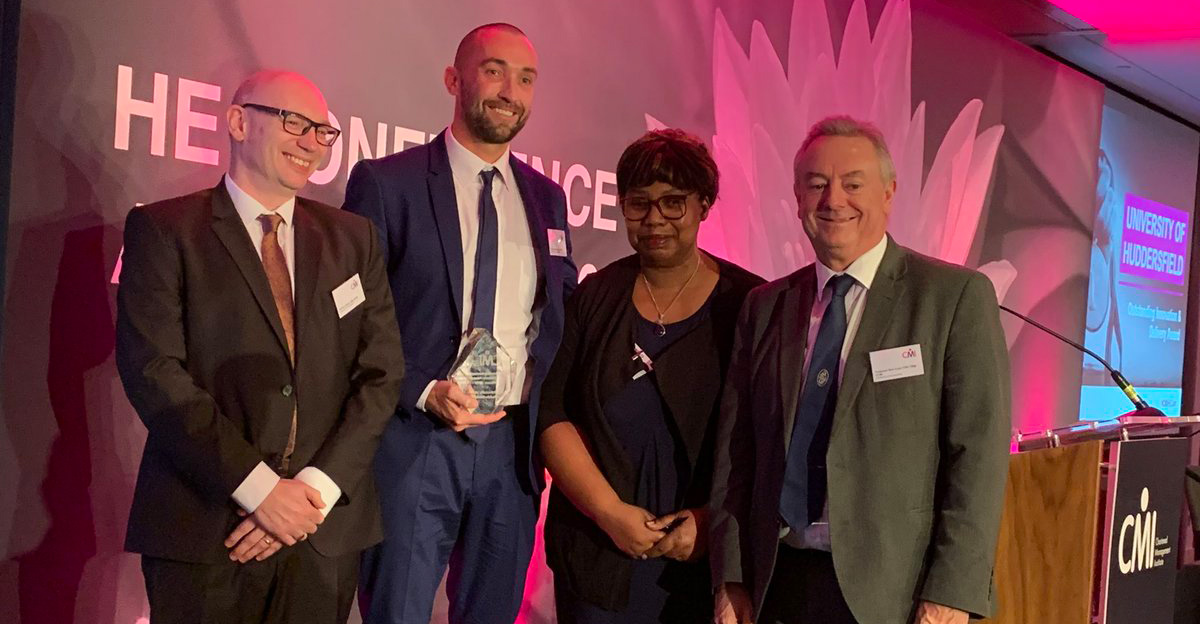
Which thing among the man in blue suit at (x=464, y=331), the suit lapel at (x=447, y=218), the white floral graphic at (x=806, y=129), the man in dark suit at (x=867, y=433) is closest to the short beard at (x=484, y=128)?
the man in blue suit at (x=464, y=331)

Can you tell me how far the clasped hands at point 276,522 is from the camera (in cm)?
221

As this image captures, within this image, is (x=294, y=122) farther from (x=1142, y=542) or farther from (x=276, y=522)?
(x=1142, y=542)

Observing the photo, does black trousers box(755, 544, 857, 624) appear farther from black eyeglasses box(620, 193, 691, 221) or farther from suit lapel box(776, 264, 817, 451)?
black eyeglasses box(620, 193, 691, 221)

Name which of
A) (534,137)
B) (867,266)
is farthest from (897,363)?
(534,137)

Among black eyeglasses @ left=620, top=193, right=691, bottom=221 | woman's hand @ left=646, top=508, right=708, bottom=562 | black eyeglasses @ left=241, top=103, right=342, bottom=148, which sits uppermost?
black eyeglasses @ left=241, top=103, right=342, bottom=148

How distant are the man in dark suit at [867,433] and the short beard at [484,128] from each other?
728 mm

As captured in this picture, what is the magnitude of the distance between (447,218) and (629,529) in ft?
2.77

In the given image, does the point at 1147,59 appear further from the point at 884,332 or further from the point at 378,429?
the point at 378,429

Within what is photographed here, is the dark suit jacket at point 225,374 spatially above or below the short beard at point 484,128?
below

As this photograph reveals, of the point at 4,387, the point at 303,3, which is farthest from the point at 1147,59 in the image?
the point at 4,387

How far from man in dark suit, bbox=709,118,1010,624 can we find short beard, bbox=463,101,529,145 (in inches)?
28.7

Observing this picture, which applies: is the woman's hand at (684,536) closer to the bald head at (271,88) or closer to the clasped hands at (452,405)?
the clasped hands at (452,405)

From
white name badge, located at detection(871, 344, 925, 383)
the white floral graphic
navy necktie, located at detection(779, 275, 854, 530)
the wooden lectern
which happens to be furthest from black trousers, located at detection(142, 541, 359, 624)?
the white floral graphic

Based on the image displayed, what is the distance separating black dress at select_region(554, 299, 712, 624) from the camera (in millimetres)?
2758
